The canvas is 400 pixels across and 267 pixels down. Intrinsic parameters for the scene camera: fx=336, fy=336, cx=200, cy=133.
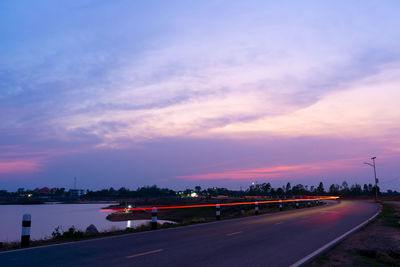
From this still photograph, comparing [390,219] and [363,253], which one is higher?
[363,253]

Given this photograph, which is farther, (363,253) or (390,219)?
(390,219)

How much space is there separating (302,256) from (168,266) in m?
3.66

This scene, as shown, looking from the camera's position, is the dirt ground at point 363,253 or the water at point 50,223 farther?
the water at point 50,223

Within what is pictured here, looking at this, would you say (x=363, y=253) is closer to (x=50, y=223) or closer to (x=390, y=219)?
(x=390, y=219)

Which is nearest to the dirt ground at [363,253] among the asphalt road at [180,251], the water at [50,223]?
the asphalt road at [180,251]

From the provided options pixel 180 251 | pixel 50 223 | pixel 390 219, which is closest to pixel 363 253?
pixel 180 251

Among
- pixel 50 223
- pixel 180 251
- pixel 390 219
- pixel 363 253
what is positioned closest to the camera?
pixel 180 251

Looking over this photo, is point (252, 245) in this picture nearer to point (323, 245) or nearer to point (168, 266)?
point (323, 245)

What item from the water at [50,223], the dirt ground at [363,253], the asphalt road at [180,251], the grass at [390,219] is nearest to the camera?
the asphalt road at [180,251]

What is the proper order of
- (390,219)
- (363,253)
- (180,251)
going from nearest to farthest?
1. (180,251)
2. (363,253)
3. (390,219)

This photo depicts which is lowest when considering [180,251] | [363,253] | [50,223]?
[50,223]

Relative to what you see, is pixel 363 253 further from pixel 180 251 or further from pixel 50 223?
pixel 50 223

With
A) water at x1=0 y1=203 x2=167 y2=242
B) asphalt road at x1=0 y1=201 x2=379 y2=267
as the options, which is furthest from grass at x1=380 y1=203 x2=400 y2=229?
water at x1=0 y1=203 x2=167 y2=242

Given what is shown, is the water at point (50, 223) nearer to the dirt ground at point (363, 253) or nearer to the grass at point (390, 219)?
the dirt ground at point (363, 253)
